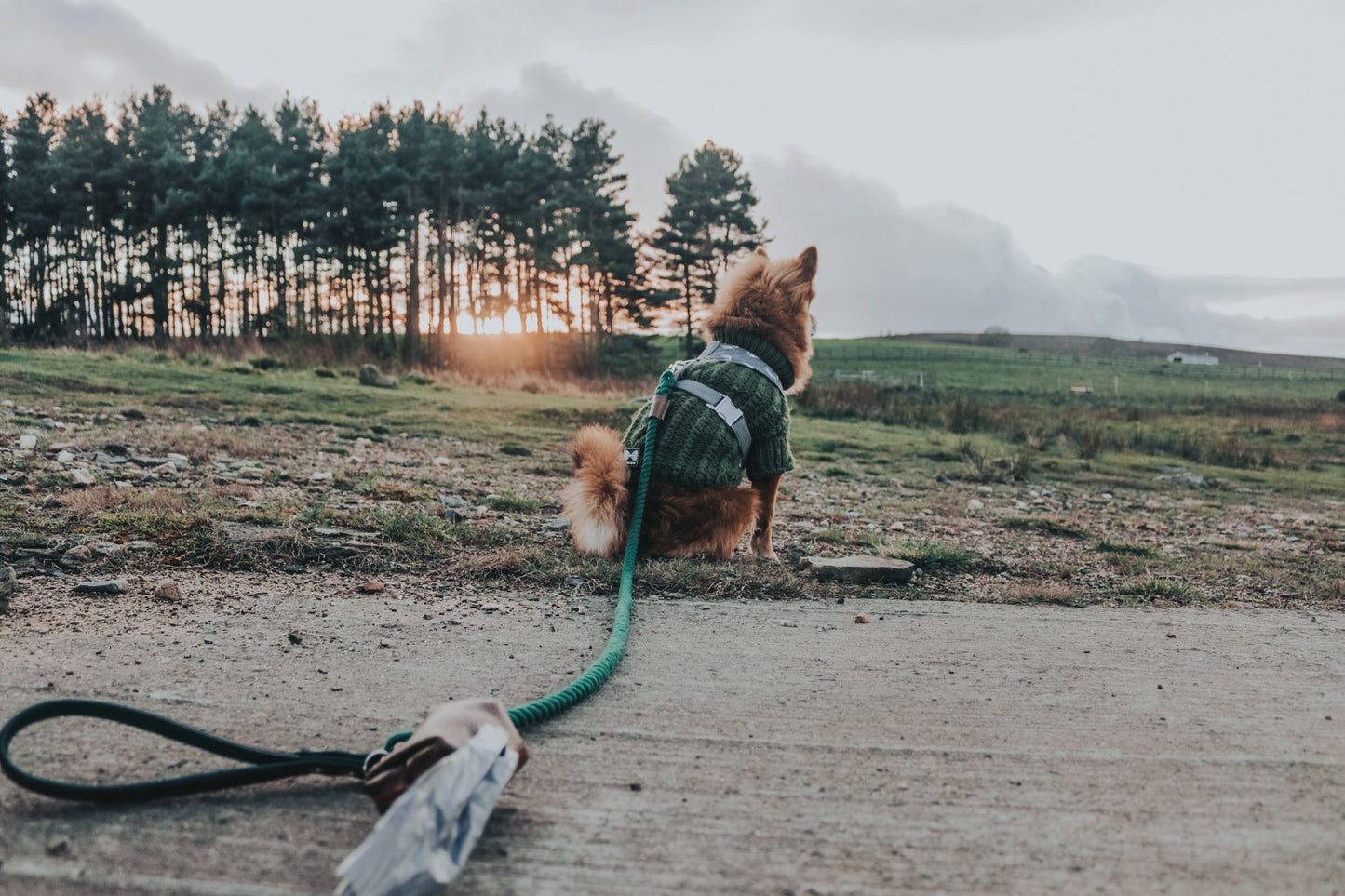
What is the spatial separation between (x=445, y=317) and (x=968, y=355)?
165ft

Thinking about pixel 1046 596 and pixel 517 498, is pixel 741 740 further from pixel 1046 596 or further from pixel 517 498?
pixel 517 498

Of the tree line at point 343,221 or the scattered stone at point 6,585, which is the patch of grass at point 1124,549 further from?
the tree line at point 343,221

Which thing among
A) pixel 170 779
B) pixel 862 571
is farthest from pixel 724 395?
pixel 170 779

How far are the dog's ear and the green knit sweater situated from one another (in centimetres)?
69

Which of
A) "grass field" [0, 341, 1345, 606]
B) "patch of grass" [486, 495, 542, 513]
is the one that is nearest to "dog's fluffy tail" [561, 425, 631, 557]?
"grass field" [0, 341, 1345, 606]

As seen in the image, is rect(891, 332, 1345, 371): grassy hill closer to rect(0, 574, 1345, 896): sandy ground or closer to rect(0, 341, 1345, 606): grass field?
rect(0, 341, 1345, 606): grass field

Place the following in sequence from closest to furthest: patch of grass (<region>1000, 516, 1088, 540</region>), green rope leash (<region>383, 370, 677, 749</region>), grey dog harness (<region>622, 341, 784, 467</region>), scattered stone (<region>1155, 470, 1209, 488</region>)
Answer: green rope leash (<region>383, 370, 677, 749</region>) < grey dog harness (<region>622, 341, 784, 467</region>) < patch of grass (<region>1000, 516, 1088, 540</region>) < scattered stone (<region>1155, 470, 1209, 488</region>)

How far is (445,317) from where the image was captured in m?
47.5

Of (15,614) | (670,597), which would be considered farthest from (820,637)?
(15,614)

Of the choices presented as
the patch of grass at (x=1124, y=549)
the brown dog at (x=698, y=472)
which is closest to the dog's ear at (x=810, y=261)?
the brown dog at (x=698, y=472)

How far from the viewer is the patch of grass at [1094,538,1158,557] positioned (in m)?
5.55

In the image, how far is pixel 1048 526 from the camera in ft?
21.4

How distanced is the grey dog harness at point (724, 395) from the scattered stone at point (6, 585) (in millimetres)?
2787

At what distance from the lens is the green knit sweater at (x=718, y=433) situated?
440 centimetres
